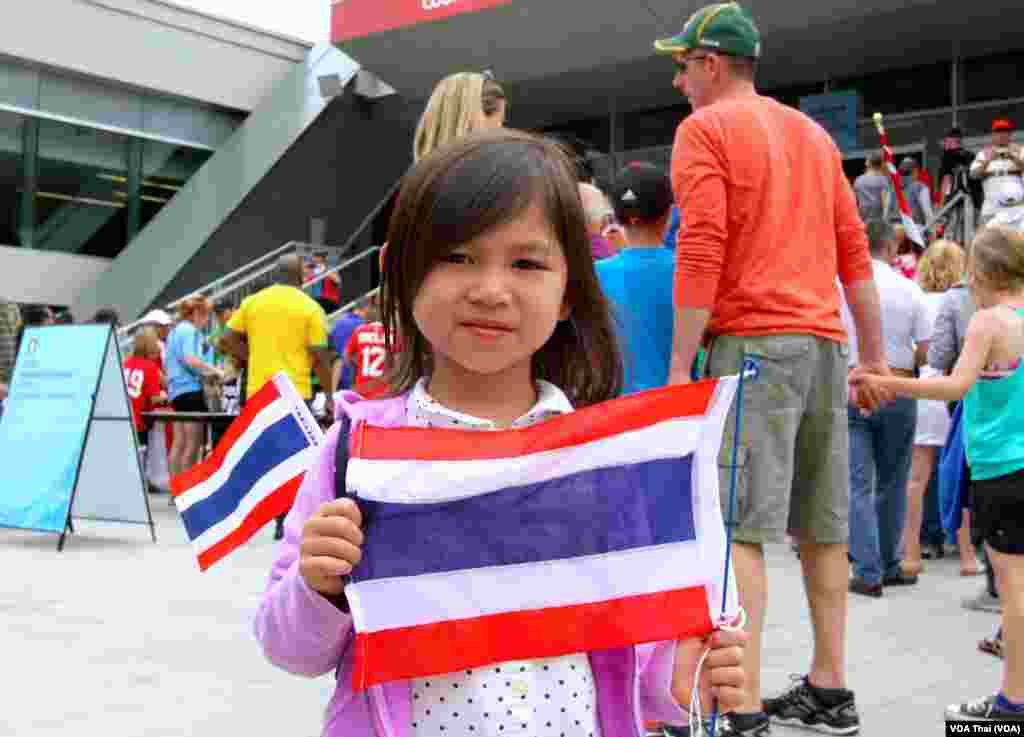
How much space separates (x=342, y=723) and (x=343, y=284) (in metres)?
20.9

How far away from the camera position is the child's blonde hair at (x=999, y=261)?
4312 mm

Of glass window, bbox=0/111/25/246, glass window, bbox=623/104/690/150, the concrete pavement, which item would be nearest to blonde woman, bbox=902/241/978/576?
the concrete pavement

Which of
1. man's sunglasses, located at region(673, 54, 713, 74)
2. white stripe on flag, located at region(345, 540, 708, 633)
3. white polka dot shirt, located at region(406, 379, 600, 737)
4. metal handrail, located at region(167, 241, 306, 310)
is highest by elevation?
metal handrail, located at region(167, 241, 306, 310)

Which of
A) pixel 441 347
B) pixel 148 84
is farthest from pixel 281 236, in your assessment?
pixel 441 347

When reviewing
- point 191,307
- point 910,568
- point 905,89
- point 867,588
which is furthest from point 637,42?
point 867,588

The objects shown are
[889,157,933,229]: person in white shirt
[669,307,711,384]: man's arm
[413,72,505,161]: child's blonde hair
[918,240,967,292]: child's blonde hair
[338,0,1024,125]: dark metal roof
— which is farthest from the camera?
[338,0,1024,125]: dark metal roof

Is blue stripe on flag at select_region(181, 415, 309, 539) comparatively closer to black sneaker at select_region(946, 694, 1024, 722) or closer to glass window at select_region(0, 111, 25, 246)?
black sneaker at select_region(946, 694, 1024, 722)

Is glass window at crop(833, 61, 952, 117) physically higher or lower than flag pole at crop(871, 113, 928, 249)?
higher

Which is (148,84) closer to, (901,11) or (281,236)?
(281,236)

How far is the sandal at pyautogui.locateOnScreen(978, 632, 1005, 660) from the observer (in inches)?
198

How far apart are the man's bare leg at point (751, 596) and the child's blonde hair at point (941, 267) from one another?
Result: 4340mm

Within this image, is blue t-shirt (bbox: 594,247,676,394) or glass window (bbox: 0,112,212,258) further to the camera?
glass window (bbox: 0,112,212,258)

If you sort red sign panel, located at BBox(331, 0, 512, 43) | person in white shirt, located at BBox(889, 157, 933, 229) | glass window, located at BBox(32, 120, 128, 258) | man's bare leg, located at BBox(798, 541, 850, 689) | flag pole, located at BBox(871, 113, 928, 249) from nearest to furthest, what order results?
man's bare leg, located at BBox(798, 541, 850, 689)
flag pole, located at BBox(871, 113, 928, 249)
person in white shirt, located at BBox(889, 157, 933, 229)
red sign panel, located at BBox(331, 0, 512, 43)
glass window, located at BBox(32, 120, 128, 258)

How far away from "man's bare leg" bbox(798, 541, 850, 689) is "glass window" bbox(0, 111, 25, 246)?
1875cm
